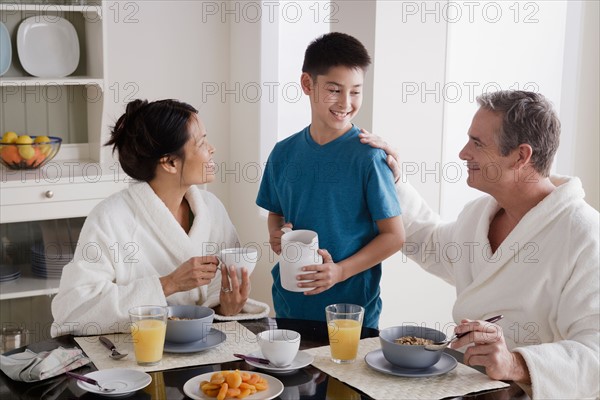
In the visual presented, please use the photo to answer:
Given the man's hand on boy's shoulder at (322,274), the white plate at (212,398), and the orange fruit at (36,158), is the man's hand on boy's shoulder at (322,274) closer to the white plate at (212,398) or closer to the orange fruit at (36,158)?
the white plate at (212,398)

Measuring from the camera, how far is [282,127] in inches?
161

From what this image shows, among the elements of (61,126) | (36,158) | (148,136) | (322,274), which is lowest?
(322,274)

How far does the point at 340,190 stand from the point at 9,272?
1856 millimetres

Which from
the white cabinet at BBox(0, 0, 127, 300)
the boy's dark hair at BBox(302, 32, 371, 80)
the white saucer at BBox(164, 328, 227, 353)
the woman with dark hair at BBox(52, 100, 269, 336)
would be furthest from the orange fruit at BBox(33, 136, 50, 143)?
the white saucer at BBox(164, 328, 227, 353)

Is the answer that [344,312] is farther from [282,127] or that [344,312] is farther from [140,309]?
[282,127]

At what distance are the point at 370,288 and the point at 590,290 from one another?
667 mm

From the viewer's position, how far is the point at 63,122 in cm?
386

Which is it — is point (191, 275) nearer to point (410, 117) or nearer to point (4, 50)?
point (410, 117)

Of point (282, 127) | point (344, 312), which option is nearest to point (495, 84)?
point (282, 127)

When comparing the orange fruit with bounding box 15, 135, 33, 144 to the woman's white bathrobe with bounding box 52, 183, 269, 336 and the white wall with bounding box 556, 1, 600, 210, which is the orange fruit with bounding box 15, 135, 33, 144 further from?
the white wall with bounding box 556, 1, 600, 210

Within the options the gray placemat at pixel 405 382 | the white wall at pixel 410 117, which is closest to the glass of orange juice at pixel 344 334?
the gray placemat at pixel 405 382

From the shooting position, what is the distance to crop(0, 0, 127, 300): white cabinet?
3.40 meters

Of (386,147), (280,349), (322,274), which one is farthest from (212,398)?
(386,147)

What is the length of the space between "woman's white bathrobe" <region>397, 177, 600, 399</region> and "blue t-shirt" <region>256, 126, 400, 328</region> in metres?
0.26
